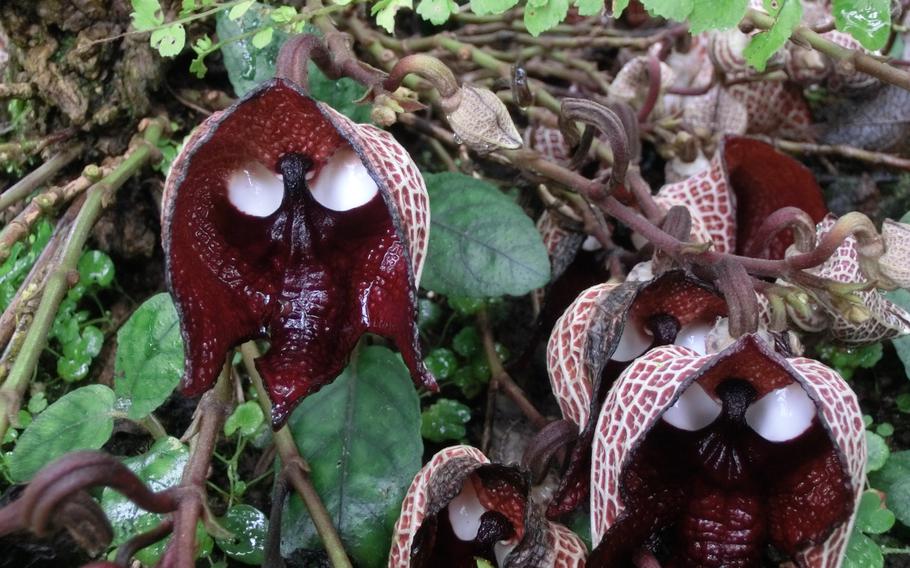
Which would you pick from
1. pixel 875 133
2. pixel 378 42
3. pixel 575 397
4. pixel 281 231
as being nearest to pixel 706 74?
pixel 875 133

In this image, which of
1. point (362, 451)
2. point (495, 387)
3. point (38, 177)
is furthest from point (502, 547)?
point (38, 177)

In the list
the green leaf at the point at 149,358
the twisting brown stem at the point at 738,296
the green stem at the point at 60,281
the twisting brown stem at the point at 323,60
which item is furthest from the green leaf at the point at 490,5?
the green stem at the point at 60,281

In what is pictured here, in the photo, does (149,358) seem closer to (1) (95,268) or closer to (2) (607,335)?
(1) (95,268)

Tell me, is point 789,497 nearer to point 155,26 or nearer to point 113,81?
point 155,26

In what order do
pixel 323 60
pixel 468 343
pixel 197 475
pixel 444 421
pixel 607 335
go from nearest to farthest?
pixel 197 475 < pixel 607 335 < pixel 323 60 < pixel 444 421 < pixel 468 343

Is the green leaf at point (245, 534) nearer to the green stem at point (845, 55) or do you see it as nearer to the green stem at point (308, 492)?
the green stem at point (308, 492)

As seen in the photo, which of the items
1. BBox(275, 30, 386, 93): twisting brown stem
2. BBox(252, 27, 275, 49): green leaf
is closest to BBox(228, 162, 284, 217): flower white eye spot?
BBox(275, 30, 386, 93): twisting brown stem
